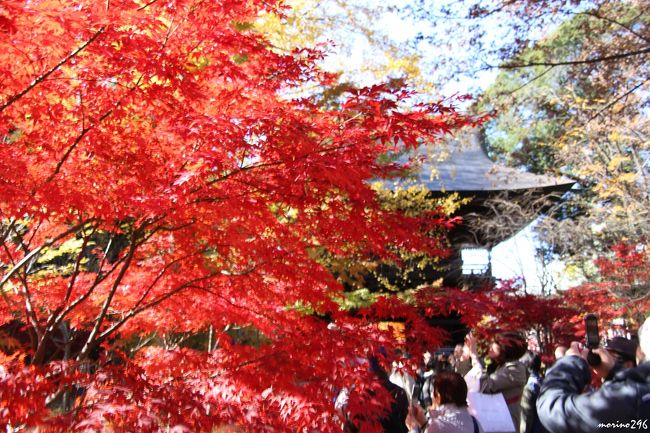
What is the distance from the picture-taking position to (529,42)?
22.8 ft

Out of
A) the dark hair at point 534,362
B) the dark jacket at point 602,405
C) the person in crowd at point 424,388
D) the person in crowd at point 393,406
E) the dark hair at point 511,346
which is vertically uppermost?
the dark jacket at point 602,405

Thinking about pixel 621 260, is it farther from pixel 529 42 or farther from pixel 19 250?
pixel 19 250

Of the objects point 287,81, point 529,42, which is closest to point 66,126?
point 287,81

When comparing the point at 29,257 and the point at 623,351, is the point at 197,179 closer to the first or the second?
the point at 29,257

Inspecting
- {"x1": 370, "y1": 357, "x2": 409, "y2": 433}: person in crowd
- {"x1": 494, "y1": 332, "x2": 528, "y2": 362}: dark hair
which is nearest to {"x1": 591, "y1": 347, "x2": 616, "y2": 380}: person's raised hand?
{"x1": 370, "y1": 357, "x2": 409, "y2": 433}: person in crowd

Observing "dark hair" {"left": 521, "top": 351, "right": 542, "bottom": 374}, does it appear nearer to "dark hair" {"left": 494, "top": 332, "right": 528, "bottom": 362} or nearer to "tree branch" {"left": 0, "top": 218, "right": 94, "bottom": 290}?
"dark hair" {"left": 494, "top": 332, "right": 528, "bottom": 362}

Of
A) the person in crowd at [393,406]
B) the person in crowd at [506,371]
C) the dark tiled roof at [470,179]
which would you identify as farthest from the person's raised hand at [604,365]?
the dark tiled roof at [470,179]

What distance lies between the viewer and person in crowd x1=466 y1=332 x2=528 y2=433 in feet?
13.6

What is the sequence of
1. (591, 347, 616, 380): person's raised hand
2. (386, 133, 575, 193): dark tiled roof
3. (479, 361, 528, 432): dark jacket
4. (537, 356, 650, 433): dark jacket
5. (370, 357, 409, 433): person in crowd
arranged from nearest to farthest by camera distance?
1. (537, 356, 650, 433): dark jacket
2. (591, 347, 616, 380): person's raised hand
3. (370, 357, 409, 433): person in crowd
4. (479, 361, 528, 432): dark jacket
5. (386, 133, 575, 193): dark tiled roof

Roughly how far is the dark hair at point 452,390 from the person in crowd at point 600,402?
1.25 m

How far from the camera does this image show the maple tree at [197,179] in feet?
9.12

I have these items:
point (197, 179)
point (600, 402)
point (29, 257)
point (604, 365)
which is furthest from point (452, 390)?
point (29, 257)

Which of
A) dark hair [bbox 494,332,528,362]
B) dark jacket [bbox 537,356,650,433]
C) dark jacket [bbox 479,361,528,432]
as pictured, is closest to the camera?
dark jacket [bbox 537,356,650,433]

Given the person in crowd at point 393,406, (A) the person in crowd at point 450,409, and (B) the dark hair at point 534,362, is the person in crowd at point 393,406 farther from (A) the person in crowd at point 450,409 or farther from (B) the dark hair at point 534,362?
(B) the dark hair at point 534,362
